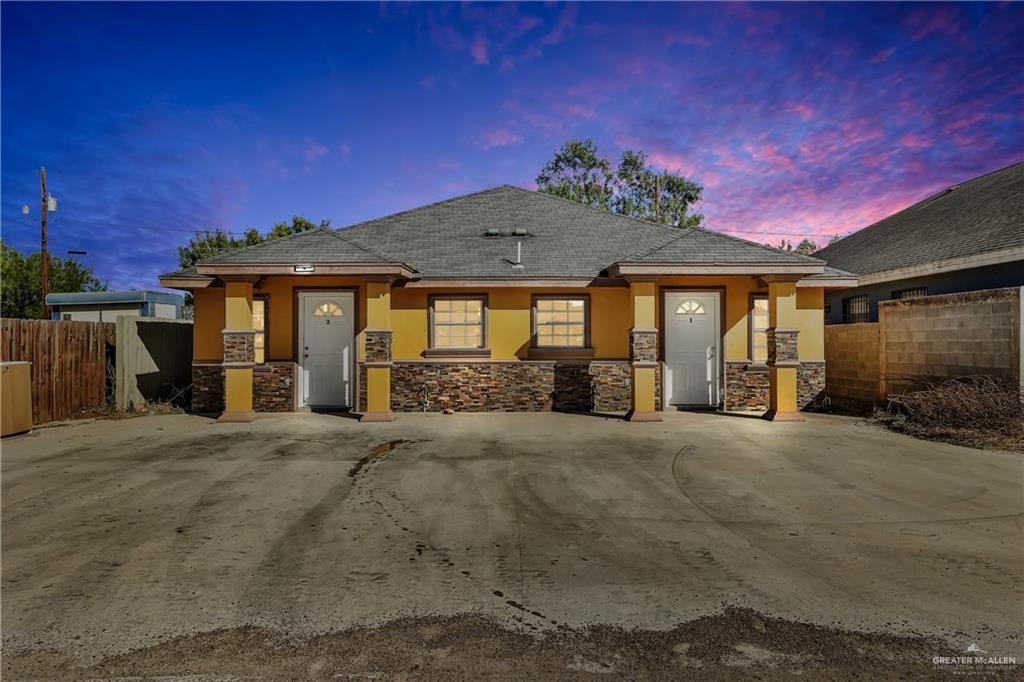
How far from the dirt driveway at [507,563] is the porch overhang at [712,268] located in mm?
4117

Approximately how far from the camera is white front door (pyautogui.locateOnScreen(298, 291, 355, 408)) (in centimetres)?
1116

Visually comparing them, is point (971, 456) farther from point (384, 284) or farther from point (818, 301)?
point (384, 284)

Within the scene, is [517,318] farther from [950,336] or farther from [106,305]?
[106,305]

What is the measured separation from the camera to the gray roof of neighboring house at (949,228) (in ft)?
38.9

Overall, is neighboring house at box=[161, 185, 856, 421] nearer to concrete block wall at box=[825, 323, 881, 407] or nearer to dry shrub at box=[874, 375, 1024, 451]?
concrete block wall at box=[825, 323, 881, 407]

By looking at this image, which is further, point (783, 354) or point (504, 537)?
point (783, 354)

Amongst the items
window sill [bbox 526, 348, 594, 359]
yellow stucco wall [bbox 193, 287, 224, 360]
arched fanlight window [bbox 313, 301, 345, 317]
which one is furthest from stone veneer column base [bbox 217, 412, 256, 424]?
window sill [bbox 526, 348, 594, 359]

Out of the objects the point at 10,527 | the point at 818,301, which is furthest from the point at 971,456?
the point at 10,527

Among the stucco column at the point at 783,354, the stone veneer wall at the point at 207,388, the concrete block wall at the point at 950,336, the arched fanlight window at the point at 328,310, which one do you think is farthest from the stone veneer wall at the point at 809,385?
the stone veneer wall at the point at 207,388

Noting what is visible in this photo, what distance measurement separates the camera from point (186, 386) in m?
12.3

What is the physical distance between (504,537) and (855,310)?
1689 cm

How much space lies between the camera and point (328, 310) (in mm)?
11211

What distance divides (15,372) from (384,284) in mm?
6510

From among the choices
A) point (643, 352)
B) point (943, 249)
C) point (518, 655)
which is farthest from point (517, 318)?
point (943, 249)
